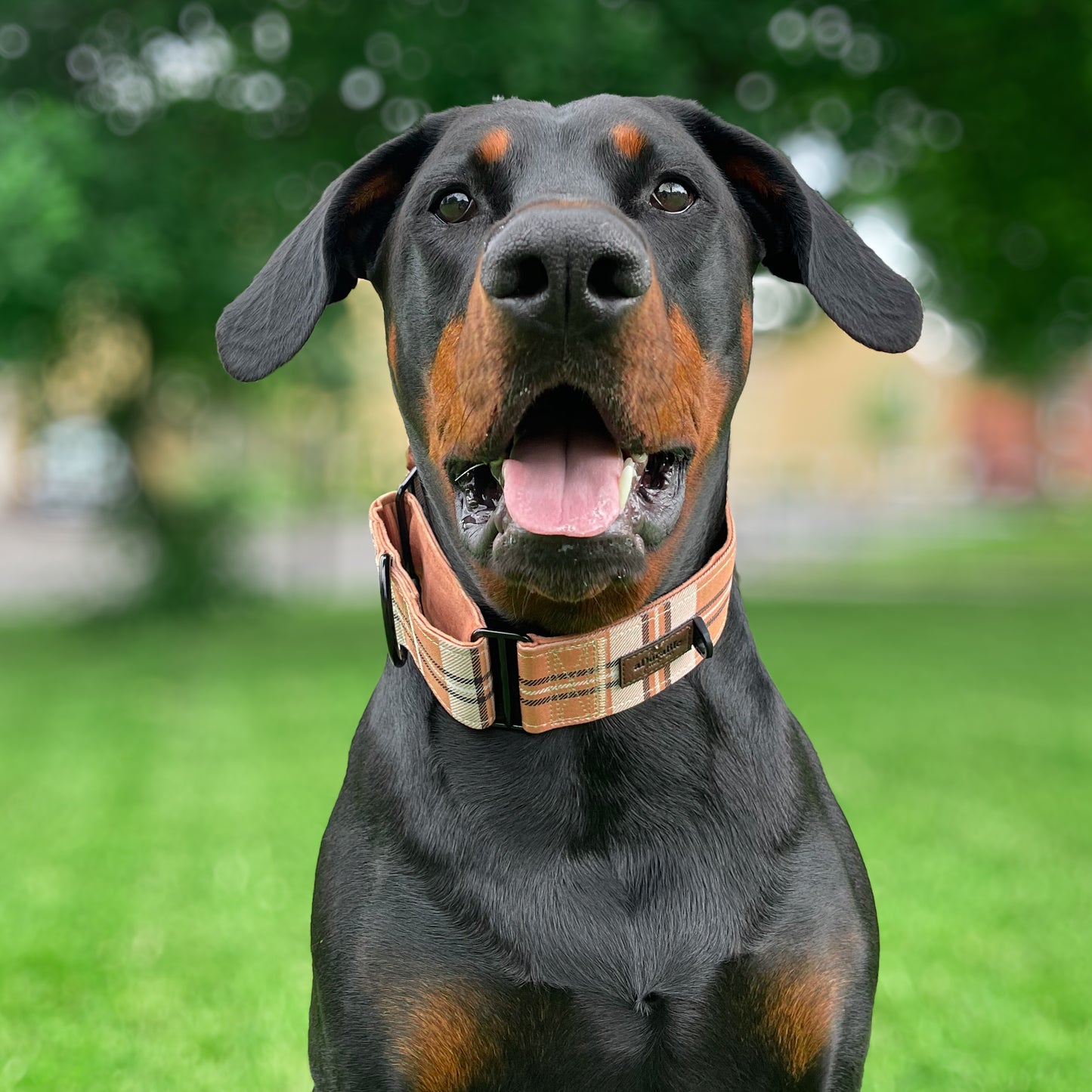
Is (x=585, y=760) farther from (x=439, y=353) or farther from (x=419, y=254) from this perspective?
(x=419, y=254)

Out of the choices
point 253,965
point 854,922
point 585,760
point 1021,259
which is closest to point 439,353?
point 585,760

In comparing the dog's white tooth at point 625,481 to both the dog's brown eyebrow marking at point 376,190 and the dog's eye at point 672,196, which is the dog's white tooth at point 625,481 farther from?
the dog's brown eyebrow marking at point 376,190

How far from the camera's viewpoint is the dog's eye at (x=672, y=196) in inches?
94.7

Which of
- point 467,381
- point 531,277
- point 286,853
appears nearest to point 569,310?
point 531,277

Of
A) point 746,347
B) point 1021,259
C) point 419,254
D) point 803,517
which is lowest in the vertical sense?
point 803,517

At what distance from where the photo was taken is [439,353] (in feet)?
7.77

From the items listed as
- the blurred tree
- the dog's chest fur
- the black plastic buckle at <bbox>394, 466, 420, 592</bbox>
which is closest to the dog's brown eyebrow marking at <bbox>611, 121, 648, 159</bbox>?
the black plastic buckle at <bbox>394, 466, 420, 592</bbox>

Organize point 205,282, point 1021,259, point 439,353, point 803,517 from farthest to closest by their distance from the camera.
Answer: point 803,517, point 1021,259, point 205,282, point 439,353

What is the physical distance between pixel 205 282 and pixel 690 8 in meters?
4.68

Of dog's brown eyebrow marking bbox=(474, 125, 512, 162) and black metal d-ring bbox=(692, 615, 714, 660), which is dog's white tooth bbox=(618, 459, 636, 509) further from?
dog's brown eyebrow marking bbox=(474, 125, 512, 162)

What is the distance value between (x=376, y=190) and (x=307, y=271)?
10.0 inches

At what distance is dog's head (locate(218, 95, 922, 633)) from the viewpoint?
2.10m

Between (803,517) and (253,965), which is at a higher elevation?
(253,965)

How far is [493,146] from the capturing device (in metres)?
2.42
